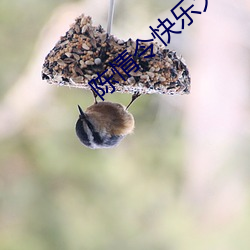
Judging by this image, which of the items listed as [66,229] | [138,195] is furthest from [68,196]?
[138,195]

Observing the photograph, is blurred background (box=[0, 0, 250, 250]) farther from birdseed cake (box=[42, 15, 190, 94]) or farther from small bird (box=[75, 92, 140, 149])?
birdseed cake (box=[42, 15, 190, 94])

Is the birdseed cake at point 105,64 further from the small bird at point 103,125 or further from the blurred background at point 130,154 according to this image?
the blurred background at point 130,154

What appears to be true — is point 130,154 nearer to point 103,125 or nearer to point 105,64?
point 103,125

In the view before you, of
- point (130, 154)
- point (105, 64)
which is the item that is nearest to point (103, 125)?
point (105, 64)
